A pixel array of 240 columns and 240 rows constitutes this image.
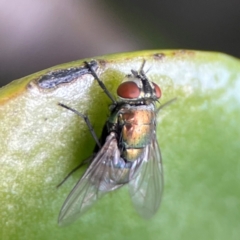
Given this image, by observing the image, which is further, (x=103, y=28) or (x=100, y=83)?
(x=103, y=28)

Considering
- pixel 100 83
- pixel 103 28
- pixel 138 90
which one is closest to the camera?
pixel 100 83

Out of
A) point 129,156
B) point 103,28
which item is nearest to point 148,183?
point 129,156

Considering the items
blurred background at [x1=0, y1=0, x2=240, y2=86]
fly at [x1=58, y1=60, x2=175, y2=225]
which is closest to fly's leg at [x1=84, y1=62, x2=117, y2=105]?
fly at [x1=58, y1=60, x2=175, y2=225]

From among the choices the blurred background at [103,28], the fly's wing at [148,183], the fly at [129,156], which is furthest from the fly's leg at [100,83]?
the blurred background at [103,28]

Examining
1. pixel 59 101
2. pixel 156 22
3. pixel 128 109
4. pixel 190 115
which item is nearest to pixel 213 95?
pixel 190 115

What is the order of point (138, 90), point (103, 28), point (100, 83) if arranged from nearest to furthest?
point (100, 83) → point (138, 90) → point (103, 28)

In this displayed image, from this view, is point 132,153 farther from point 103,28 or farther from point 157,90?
point 103,28

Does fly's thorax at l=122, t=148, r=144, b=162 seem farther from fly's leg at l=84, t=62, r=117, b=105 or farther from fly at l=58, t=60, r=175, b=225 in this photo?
fly's leg at l=84, t=62, r=117, b=105
